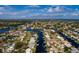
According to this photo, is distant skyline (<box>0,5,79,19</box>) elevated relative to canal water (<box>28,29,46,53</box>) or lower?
elevated

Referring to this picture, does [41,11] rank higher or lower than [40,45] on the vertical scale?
higher

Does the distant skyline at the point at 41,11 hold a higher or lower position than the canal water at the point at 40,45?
higher
